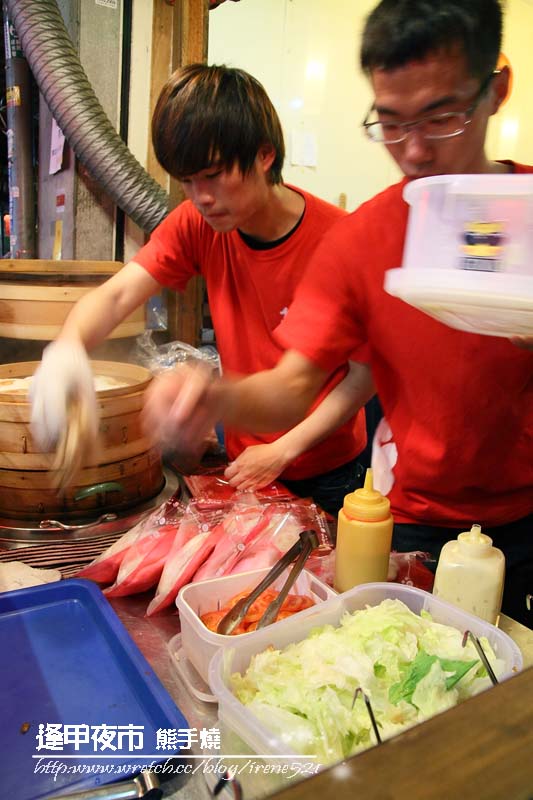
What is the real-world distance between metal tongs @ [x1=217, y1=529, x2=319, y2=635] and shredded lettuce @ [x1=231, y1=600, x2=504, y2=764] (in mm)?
90

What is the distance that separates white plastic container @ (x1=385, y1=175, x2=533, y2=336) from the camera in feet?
2.22

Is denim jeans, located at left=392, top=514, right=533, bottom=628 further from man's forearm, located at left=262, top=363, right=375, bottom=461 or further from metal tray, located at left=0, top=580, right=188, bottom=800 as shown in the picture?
metal tray, located at left=0, top=580, right=188, bottom=800

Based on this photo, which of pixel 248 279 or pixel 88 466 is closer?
pixel 88 466

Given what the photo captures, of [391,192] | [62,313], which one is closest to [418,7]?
[391,192]

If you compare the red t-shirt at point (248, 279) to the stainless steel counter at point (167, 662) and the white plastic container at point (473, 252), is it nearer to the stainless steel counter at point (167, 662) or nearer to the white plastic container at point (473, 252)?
the stainless steel counter at point (167, 662)

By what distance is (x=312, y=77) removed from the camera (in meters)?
4.04

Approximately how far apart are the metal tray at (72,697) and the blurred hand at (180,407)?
354 millimetres

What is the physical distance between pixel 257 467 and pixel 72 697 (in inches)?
32.4

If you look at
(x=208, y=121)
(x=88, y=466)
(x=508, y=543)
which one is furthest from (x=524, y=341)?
(x=88, y=466)

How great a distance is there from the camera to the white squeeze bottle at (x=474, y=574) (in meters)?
0.94

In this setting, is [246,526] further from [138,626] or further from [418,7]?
[418,7]

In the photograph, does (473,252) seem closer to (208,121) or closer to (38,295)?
(208,121)

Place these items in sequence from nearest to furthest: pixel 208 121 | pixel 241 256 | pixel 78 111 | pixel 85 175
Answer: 1. pixel 208 121
2. pixel 241 256
3. pixel 78 111
4. pixel 85 175

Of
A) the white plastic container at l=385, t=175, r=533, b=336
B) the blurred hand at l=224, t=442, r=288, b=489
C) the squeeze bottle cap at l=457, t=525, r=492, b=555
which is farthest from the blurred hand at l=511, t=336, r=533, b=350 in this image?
the blurred hand at l=224, t=442, r=288, b=489
